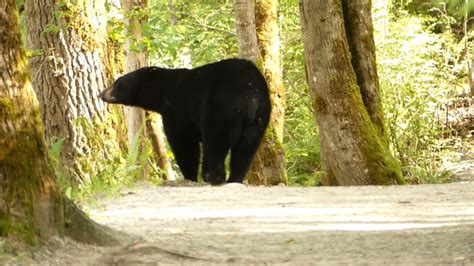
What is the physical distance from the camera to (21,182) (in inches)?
192

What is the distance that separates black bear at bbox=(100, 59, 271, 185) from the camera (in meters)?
11.1

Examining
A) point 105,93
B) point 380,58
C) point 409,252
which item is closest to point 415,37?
point 380,58

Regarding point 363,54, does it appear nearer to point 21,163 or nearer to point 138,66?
point 138,66

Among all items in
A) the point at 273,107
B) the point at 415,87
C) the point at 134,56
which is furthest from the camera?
the point at 415,87

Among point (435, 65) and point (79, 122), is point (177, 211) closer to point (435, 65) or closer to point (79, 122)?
point (79, 122)

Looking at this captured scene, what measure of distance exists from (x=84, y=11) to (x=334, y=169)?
13.2 feet

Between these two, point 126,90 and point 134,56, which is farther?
point 134,56

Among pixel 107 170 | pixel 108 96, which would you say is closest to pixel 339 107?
pixel 108 96

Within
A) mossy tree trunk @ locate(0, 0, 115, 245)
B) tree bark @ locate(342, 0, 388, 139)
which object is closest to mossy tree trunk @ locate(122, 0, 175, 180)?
tree bark @ locate(342, 0, 388, 139)

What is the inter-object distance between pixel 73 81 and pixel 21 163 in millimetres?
5817

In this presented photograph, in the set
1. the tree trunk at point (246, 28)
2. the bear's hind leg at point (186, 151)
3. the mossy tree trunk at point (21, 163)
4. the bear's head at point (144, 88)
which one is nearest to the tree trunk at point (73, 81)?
the bear's head at point (144, 88)

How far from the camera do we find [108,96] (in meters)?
10.9

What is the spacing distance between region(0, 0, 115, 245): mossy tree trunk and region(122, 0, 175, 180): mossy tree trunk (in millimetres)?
5917

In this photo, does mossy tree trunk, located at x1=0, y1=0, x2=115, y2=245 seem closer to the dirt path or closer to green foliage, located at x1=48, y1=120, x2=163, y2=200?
the dirt path
